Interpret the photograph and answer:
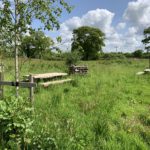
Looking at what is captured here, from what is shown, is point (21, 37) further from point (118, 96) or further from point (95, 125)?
point (118, 96)

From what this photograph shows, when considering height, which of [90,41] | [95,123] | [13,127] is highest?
[90,41]

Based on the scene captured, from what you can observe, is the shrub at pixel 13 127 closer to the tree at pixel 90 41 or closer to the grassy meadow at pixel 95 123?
the grassy meadow at pixel 95 123

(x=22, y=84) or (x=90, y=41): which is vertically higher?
(x=90, y=41)

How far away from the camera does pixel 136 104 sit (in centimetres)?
904

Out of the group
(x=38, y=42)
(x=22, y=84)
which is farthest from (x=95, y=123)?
(x=38, y=42)

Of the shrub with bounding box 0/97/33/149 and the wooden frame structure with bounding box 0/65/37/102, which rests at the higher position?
the wooden frame structure with bounding box 0/65/37/102

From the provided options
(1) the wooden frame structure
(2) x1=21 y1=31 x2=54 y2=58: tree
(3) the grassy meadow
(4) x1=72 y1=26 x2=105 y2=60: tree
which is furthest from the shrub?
(4) x1=72 y1=26 x2=105 y2=60: tree

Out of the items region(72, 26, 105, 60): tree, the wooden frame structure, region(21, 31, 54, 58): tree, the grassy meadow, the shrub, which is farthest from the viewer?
region(72, 26, 105, 60): tree

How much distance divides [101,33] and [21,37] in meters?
64.9

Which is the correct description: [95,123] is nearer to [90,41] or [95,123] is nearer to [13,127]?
[13,127]

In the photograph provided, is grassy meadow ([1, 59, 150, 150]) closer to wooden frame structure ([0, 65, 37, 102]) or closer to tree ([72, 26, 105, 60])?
wooden frame structure ([0, 65, 37, 102])

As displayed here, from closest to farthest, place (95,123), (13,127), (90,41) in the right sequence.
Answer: (13,127) → (95,123) → (90,41)

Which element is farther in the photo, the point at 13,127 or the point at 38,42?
the point at 38,42

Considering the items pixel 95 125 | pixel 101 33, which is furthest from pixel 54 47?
pixel 101 33
